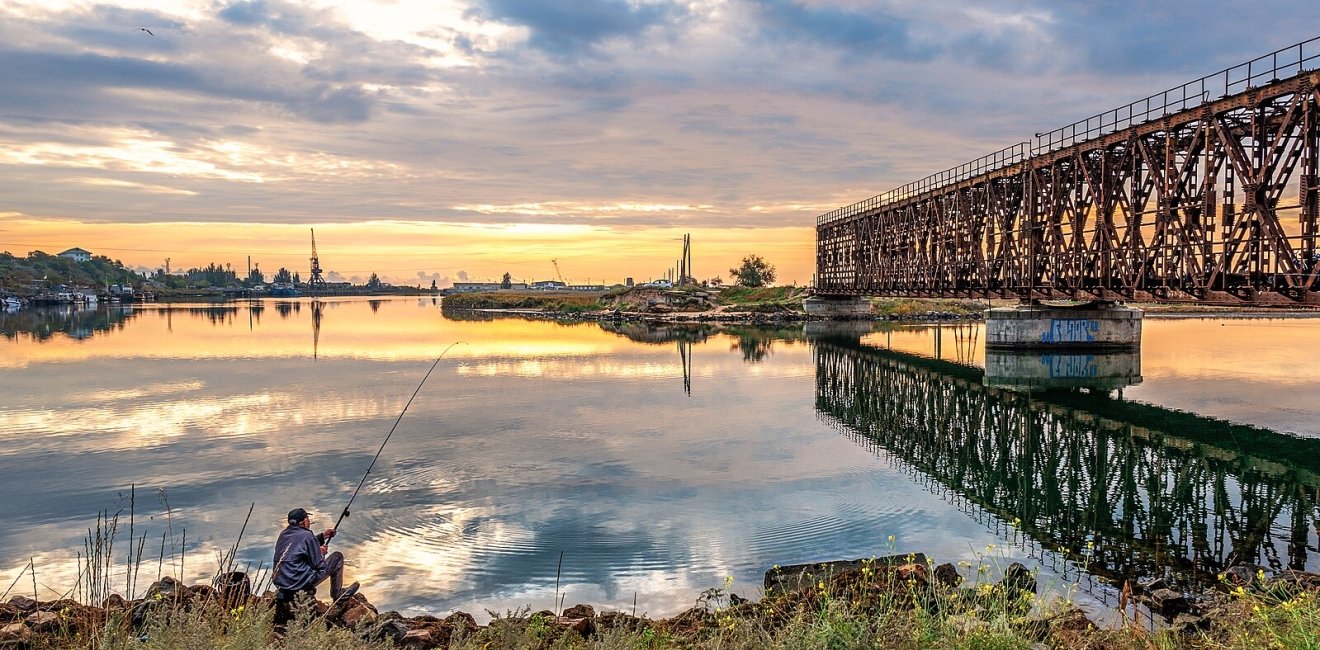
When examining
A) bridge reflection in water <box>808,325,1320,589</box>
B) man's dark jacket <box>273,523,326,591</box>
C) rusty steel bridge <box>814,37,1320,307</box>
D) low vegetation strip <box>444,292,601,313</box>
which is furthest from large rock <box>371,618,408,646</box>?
low vegetation strip <box>444,292,601,313</box>

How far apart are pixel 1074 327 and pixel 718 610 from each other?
5233cm

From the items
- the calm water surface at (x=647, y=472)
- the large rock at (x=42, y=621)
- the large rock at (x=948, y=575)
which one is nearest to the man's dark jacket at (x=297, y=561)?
the calm water surface at (x=647, y=472)

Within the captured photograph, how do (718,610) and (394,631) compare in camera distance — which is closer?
(394,631)

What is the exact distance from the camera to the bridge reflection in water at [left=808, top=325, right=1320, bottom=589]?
52.4ft

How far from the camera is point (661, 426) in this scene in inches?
1155

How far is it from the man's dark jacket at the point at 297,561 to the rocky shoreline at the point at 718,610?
1.38ft

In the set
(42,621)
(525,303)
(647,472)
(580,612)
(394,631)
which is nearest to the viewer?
(42,621)

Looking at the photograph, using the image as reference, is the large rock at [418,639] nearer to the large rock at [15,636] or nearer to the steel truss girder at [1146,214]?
the large rock at [15,636]

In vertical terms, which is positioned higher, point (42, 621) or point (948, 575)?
point (42, 621)

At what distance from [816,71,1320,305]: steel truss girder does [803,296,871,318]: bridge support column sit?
99.4ft

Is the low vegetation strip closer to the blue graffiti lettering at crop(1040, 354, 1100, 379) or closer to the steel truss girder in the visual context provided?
the steel truss girder

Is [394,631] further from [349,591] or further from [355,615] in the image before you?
[349,591]

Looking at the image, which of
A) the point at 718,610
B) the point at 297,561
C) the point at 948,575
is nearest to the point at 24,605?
the point at 297,561

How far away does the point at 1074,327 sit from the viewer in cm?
5453
